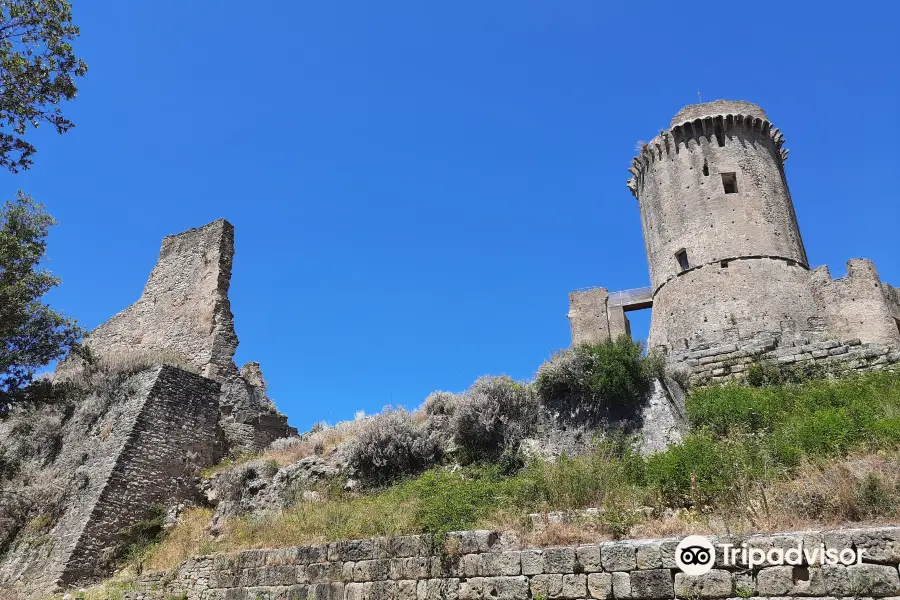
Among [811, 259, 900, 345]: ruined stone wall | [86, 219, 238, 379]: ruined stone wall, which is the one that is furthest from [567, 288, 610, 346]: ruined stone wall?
[86, 219, 238, 379]: ruined stone wall

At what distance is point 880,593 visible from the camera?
4.37 m

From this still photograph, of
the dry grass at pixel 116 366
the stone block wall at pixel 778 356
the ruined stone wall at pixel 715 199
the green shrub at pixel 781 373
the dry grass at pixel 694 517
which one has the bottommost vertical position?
the dry grass at pixel 694 517

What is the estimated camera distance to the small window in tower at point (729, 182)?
20.4 metres

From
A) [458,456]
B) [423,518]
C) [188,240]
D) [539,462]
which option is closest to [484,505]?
[423,518]

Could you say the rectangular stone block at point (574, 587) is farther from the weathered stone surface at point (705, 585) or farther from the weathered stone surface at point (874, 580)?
the weathered stone surface at point (874, 580)

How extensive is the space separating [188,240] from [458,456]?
11997 millimetres

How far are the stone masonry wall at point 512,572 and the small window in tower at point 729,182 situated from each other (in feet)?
57.0

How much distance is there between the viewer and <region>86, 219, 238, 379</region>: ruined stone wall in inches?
659

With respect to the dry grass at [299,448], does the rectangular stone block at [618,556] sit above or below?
below

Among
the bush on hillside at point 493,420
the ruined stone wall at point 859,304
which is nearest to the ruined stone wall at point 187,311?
the bush on hillside at point 493,420

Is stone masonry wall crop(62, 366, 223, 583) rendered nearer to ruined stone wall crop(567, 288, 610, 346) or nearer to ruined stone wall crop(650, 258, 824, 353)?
ruined stone wall crop(650, 258, 824, 353)

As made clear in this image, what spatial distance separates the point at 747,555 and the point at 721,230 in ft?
53.5

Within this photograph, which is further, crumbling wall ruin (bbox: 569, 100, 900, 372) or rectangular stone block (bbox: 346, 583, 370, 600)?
crumbling wall ruin (bbox: 569, 100, 900, 372)

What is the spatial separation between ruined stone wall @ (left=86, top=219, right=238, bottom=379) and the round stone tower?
13.1 meters
